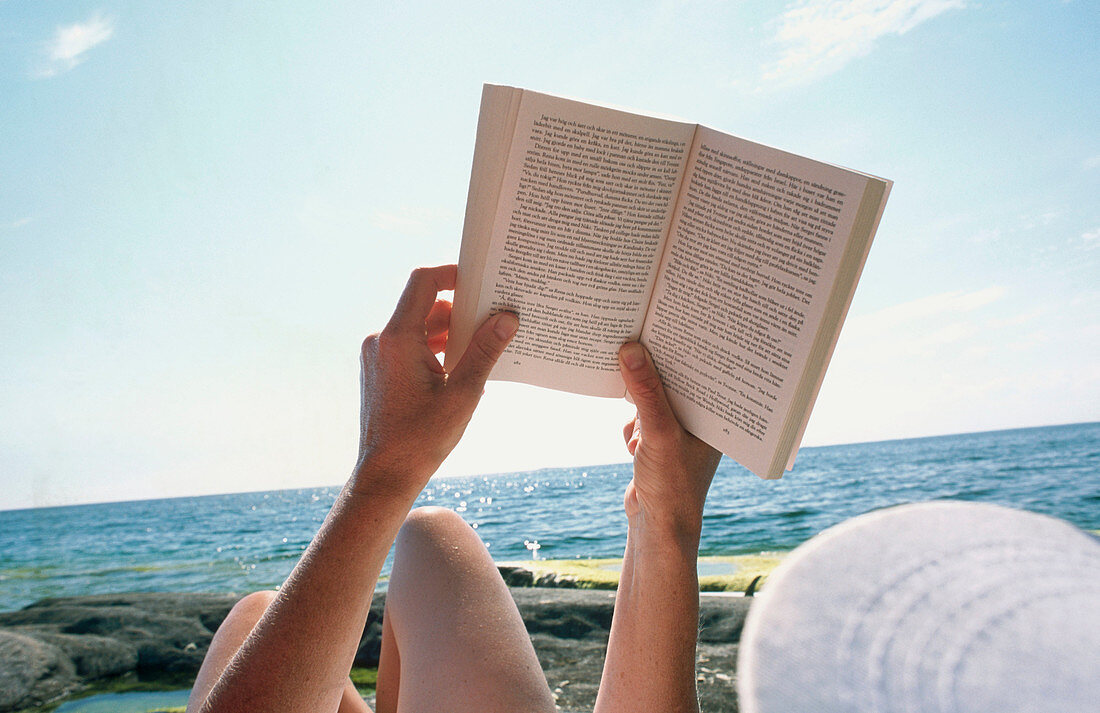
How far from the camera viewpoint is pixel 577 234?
1.20 metres

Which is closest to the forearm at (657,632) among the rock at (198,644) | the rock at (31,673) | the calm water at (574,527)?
the rock at (198,644)

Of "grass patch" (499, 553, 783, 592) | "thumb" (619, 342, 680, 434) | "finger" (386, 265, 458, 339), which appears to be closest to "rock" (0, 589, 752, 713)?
"grass patch" (499, 553, 783, 592)

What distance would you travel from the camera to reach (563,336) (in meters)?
1.28

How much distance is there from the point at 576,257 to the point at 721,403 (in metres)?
0.36

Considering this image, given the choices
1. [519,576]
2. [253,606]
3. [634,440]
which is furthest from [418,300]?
[519,576]

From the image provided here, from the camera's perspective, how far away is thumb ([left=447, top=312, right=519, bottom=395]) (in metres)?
1.13

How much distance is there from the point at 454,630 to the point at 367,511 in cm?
50

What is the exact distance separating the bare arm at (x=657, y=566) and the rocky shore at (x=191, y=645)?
1364mm

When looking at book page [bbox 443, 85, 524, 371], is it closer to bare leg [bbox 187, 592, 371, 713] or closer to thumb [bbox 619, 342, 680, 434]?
thumb [bbox 619, 342, 680, 434]

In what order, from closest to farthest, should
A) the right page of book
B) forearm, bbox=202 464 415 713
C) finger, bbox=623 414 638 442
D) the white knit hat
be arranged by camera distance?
the white knit hat
forearm, bbox=202 464 415 713
the right page of book
finger, bbox=623 414 638 442

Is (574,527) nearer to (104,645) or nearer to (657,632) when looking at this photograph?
(104,645)

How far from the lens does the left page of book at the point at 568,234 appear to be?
1.13 metres

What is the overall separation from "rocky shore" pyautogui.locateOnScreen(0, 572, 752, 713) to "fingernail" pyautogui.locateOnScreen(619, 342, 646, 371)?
1.57 metres

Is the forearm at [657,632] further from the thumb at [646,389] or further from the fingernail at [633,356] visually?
the fingernail at [633,356]
